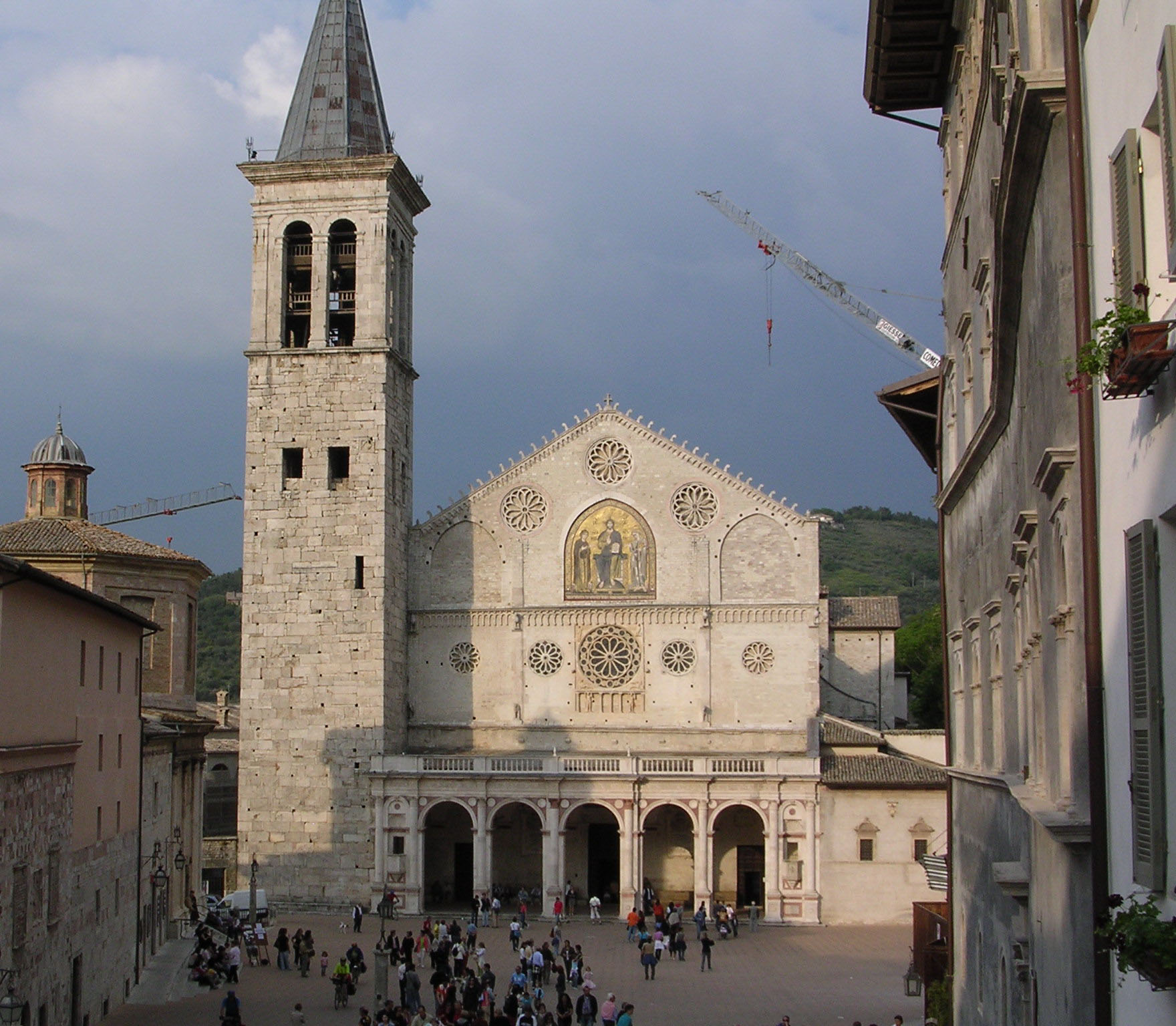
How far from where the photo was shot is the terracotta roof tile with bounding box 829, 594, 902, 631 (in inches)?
2320

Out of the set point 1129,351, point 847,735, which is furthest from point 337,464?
point 1129,351

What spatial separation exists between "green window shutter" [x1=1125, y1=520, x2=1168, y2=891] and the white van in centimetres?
3889

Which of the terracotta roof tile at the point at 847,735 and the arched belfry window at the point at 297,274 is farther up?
the arched belfry window at the point at 297,274

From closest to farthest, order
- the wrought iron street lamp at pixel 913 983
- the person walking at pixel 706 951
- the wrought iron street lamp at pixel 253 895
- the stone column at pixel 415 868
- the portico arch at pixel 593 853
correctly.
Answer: the wrought iron street lamp at pixel 913 983
the person walking at pixel 706 951
the wrought iron street lamp at pixel 253 895
the stone column at pixel 415 868
the portico arch at pixel 593 853

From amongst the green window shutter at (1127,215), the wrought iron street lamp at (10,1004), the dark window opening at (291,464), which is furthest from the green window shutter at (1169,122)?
the dark window opening at (291,464)

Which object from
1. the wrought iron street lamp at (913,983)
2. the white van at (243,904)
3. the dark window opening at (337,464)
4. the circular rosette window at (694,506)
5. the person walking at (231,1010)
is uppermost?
the dark window opening at (337,464)

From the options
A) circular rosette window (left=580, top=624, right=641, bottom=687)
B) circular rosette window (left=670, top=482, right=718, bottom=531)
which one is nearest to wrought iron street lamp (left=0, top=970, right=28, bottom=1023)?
circular rosette window (left=580, top=624, right=641, bottom=687)

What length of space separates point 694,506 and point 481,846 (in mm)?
12541

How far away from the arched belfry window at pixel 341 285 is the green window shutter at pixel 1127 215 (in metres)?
42.8

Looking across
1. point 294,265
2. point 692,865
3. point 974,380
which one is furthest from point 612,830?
point 974,380

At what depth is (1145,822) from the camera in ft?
23.1

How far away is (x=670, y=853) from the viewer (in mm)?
46938

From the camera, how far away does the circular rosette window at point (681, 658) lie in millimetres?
46938

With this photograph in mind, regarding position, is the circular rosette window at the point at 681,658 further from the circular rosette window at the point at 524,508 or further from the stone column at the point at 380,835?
the stone column at the point at 380,835
